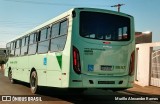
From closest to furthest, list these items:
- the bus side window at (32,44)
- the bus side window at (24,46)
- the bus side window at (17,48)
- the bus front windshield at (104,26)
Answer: the bus front windshield at (104,26) → the bus side window at (32,44) → the bus side window at (24,46) → the bus side window at (17,48)

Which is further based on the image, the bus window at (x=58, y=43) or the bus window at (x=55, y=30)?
the bus window at (x=55, y=30)

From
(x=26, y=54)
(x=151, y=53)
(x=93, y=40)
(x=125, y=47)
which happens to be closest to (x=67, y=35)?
(x=93, y=40)

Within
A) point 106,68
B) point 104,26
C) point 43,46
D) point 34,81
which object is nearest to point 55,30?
point 43,46

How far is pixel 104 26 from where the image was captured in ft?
37.4

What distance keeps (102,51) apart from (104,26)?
0.93 metres

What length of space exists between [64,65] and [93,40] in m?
1.28

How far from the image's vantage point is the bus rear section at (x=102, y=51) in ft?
35.0

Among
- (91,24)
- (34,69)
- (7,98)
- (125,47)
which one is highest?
(91,24)

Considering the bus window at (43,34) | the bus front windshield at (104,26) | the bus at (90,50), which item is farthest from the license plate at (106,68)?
the bus window at (43,34)

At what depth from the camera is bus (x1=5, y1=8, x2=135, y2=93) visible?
1065 cm

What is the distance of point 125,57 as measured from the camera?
1160cm

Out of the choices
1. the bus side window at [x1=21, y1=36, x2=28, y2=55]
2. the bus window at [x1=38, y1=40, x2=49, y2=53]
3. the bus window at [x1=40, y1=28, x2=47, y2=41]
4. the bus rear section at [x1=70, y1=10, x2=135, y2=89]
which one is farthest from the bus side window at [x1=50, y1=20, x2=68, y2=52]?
the bus side window at [x1=21, y1=36, x2=28, y2=55]

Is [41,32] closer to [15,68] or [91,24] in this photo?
[91,24]

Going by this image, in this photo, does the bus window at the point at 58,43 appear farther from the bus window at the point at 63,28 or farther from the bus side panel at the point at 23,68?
the bus side panel at the point at 23,68
